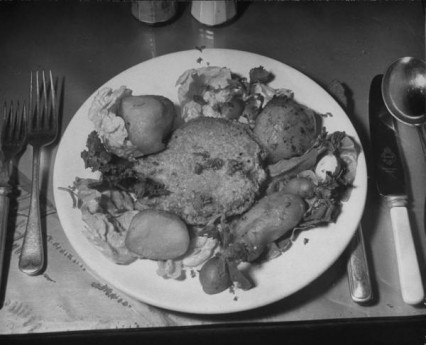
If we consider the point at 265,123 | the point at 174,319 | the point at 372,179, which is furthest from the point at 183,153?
the point at 372,179

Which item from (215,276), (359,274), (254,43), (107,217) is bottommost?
(359,274)

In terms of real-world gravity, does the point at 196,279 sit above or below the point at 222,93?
below

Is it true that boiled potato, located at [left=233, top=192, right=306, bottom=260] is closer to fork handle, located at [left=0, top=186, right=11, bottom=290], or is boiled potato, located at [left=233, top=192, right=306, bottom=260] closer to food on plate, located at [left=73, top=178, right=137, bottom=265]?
food on plate, located at [left=73, top=178, right=137, bottom=265]

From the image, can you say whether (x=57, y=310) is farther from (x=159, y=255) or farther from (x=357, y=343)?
(x=357, y=343)

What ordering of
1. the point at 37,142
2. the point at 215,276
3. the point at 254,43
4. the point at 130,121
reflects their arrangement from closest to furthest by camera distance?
the point at 215,276 < the point at 130,121 < the point at 37,142 < the point at 254,43

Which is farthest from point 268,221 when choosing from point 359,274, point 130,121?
point 130,121

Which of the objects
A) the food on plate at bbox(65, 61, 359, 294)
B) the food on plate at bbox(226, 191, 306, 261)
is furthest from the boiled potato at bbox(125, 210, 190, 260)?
the food on plate at bbox(226, 191, 306, 261)

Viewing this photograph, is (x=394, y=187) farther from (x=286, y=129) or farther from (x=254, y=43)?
(x=254, y=43)

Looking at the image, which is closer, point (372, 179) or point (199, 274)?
point (199, 274)
